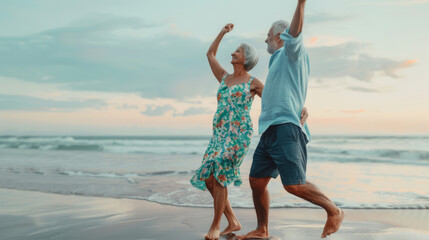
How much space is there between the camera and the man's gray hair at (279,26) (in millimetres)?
3440

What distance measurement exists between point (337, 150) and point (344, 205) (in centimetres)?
1340

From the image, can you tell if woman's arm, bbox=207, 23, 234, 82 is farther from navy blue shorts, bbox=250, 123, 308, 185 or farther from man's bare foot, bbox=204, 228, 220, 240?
man's bare foot, bbox=204, 228, 220, 240

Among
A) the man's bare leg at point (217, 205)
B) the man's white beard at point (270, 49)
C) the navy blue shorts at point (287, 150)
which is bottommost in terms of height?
the man's bare leg at point (217, 205)

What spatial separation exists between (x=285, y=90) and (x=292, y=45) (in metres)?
0.37

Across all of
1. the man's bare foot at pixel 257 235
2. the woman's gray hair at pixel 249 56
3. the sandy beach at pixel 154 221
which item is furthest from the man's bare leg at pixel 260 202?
the woman's gray hair at pixel 249 56

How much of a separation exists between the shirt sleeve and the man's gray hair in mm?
302

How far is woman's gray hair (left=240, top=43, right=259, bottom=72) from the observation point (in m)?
3.79

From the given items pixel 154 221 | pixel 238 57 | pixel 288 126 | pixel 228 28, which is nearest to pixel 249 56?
pixel 238 57

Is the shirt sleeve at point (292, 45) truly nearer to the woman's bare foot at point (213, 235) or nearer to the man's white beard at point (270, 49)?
the man's white beard at point (270, 49)

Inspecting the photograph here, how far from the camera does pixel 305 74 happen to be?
3.44 meters

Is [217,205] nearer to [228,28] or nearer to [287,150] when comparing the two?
[287,150]

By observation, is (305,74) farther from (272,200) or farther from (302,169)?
(272,200)

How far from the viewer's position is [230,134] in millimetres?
3672

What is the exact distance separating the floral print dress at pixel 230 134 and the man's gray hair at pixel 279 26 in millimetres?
503
